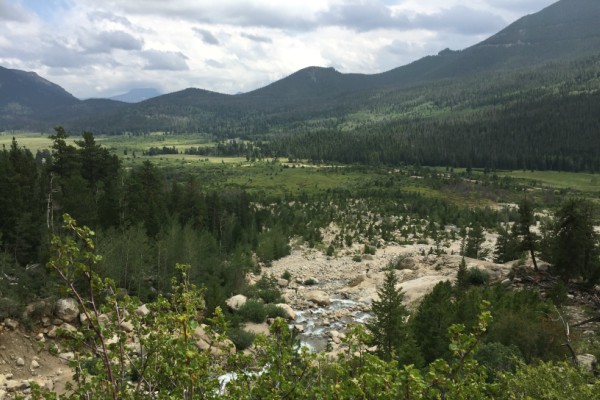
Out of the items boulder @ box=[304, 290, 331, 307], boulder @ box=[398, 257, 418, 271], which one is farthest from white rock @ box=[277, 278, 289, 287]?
boulder @ box=[398, 257, 418, 271]

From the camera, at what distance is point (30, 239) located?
32250 mm

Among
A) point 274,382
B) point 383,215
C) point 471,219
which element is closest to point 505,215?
point 471,219

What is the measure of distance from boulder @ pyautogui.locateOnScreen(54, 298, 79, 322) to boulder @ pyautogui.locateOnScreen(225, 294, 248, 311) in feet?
36.5

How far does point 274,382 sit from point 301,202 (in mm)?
86019

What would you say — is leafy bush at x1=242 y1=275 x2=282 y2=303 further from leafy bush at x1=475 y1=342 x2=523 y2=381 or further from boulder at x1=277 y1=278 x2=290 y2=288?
leafy bush at x1=475 y1=342 x2=523 y2=381

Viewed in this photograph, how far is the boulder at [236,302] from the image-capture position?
1296 inches

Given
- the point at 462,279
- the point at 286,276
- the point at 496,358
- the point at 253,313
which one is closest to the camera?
the point at 496,358

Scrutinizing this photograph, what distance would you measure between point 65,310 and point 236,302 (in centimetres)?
1228

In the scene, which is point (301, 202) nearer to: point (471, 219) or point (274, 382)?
point (471, 219)

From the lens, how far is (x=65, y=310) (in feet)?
84.0

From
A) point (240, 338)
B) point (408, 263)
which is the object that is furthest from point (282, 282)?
point (240, 338)

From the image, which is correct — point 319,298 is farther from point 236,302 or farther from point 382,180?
point 382,180

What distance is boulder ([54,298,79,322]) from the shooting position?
2544 centimetres

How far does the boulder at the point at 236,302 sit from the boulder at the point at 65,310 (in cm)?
1112
